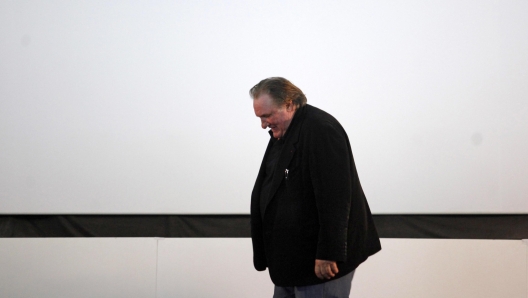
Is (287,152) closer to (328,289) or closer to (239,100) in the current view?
(328,289)

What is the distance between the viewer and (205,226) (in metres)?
3.15

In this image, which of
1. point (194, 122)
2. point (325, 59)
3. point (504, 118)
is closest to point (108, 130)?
point (194, 122)

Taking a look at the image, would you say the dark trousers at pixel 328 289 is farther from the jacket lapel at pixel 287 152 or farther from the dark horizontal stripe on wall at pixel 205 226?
the dark horizontal stripe on wall at pixel 205 226

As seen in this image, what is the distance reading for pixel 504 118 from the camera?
312 cm

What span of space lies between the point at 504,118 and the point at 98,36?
7.84ft

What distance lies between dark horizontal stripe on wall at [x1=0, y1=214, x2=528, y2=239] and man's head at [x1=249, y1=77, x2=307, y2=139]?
1.24 metres

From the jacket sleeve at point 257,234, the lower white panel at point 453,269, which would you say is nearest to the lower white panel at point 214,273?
the lower white panel at point 453,269

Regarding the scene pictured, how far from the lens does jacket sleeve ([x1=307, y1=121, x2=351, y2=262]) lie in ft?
5.80

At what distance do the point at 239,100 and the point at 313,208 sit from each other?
138 centimetres

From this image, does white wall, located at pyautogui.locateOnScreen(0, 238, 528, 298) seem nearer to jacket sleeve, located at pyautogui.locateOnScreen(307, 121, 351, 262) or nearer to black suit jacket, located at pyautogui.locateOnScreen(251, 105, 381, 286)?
black suit jacket, located at pyautogui.locateOnScreen(251, 105, 381, 286)

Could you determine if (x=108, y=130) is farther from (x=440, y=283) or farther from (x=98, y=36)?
(x=440, y=283)

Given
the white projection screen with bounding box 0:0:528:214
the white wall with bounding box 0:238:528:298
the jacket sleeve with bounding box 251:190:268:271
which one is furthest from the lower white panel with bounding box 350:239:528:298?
the jacket sleeve with bounding box 251:190:268:271

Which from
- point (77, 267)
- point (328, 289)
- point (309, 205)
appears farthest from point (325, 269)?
point (77, 267)

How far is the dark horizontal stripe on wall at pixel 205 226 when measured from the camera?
3111mm
